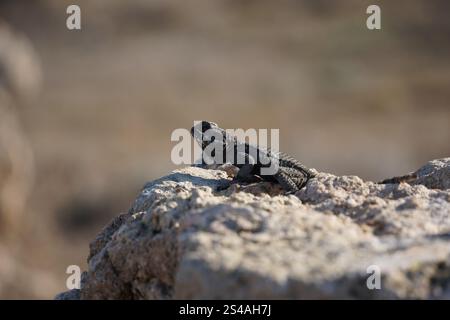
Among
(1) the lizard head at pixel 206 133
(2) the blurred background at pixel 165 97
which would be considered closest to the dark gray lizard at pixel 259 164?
(1) the lizard head at pixel 206 133

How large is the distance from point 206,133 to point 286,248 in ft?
9.84

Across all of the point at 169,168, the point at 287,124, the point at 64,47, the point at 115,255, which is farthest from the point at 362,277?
the point at 64,47

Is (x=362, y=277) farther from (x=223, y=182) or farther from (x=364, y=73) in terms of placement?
(x=364, y=73)

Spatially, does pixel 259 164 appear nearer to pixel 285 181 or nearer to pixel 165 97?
pixel 285 181

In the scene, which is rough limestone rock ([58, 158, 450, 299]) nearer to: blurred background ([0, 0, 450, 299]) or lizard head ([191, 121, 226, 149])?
lizard head ([191, 121, 226, 149])

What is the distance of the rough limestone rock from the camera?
11.9 ft

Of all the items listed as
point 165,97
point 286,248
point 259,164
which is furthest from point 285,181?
point 165,97

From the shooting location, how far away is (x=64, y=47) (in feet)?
87.9

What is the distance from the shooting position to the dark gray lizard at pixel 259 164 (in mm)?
5992

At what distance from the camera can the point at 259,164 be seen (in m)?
6.18

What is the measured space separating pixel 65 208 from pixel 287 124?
24.2ft

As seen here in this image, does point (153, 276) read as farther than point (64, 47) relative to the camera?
No

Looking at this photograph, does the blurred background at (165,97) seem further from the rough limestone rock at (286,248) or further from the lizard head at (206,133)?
the rough limestone rock at (286,248)

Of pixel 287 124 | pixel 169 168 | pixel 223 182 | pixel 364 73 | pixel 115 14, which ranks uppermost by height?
pixel 115 14
